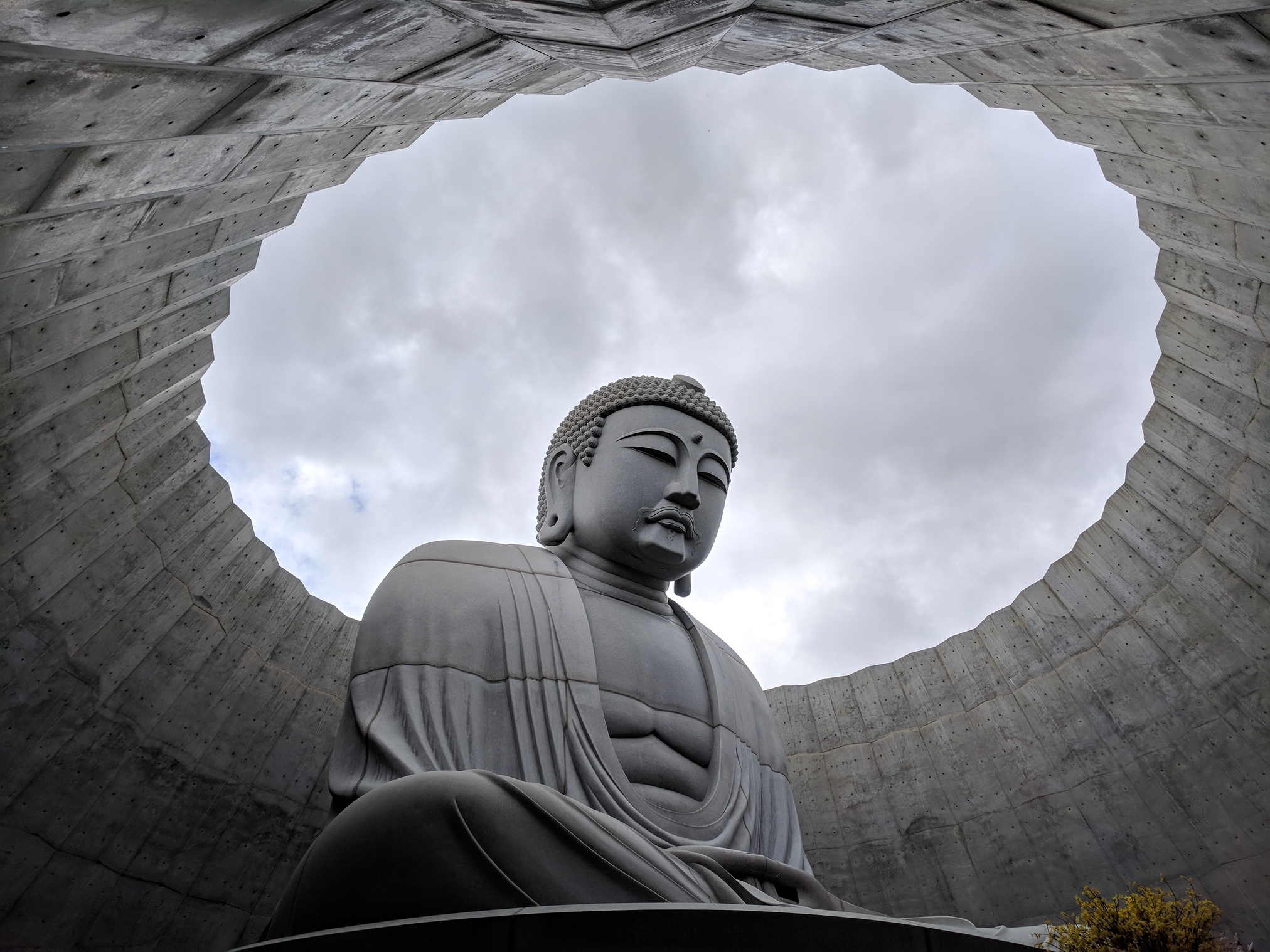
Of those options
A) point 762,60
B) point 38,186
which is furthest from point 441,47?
point 762,60

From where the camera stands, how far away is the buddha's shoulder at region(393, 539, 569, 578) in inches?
167

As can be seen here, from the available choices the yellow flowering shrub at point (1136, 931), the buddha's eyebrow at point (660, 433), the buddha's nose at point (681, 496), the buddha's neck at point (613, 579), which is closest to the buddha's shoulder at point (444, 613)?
the buddha's neck at point (613, 579)

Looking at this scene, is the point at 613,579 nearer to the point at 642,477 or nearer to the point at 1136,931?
the point at 642,477

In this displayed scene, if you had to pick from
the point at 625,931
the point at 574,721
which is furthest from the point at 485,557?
the point at 625,931

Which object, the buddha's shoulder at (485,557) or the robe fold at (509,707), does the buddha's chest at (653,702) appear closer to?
the robe fold at (509,707)

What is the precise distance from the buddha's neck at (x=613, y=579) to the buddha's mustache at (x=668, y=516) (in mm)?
337

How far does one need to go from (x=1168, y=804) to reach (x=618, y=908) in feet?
17.2

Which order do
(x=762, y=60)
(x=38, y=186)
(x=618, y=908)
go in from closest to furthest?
(x=618, y=908), (x=38, y=186), (x=762, y=60)

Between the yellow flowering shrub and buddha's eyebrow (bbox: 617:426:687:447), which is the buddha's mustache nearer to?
A: buddha's eyebrow (bbox: 617:426:687:447)

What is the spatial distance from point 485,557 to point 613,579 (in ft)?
2.45

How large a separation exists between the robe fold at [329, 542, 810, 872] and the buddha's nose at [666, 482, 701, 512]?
722mm

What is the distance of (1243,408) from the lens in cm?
517

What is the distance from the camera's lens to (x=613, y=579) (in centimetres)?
468

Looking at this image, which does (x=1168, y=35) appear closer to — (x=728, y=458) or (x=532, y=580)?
(x=728, y=458)
